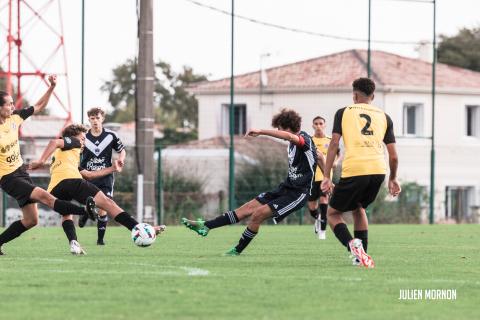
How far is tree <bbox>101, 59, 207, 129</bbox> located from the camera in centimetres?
8275

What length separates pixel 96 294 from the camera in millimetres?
9086

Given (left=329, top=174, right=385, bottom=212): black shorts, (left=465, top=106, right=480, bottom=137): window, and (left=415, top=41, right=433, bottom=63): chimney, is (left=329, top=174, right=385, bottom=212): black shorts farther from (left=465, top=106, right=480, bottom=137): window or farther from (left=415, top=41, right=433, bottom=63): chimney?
(left=415, top=41, right=433, bottom=63): chimney

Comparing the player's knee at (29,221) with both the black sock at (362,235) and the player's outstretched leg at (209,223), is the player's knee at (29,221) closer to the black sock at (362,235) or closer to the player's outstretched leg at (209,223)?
the player's outstretched leg at (209,223)

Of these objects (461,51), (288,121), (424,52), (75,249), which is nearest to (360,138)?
(288,121)

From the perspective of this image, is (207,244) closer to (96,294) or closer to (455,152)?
(96,294)

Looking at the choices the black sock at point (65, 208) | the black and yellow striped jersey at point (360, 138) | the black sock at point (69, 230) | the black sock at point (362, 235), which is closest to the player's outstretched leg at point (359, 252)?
the black sock at point (362, 235)

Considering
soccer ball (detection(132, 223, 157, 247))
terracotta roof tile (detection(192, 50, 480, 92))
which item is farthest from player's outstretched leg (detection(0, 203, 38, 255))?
terracotta roof tile (detection(192, 50, 480, 92))

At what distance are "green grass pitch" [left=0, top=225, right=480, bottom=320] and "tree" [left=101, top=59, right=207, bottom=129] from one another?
67.0 meters

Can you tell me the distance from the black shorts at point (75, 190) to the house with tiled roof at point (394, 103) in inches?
1189

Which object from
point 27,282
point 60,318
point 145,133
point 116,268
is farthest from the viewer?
point 145,133

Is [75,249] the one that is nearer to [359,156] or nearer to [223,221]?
[223,221]

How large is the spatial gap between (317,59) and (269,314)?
148ft

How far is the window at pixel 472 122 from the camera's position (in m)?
49.7

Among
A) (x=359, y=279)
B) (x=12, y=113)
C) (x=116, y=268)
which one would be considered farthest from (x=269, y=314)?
(x=12, y=113)
